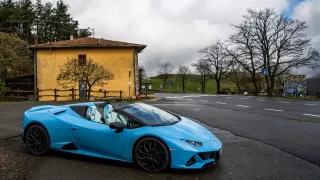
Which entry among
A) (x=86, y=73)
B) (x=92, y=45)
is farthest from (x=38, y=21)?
(x=86, y=73)

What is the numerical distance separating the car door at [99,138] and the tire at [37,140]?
27.9 inches

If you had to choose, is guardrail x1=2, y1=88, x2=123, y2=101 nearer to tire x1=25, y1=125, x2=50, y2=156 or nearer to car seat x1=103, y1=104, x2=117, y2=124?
tire x1=25, y1=125, x2=50, y2=156

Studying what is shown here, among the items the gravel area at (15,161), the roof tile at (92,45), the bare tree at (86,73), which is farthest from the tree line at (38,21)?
the gravel area at (15,161)

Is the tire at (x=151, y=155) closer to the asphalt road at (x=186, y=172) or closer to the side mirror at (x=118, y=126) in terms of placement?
the asphalt road at (x=186, y=172)

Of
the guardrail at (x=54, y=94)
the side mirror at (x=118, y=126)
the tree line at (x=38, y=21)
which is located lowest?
the guardrail at (x=54, y=94)

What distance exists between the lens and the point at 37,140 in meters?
6.25

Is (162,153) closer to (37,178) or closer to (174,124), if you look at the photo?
(174,124)

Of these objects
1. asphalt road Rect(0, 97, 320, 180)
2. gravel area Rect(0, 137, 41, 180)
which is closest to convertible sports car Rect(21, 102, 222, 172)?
asphalt road Rect(0, 97, 320, 180)

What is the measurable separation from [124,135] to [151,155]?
1.98ft

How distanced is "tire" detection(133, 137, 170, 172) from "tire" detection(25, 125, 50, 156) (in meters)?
2.05

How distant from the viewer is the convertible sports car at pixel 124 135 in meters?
5.05

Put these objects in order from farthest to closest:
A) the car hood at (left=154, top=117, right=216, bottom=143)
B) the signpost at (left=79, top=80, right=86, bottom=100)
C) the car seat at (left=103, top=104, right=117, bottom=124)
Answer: the signpost at (left=79, top=80, right=86, bottom=100) → the car seat at (left=103, top=104, right=117, bottom=124) → the car hood at (left=154, top=117, right=216, bottom=143)

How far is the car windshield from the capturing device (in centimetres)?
559

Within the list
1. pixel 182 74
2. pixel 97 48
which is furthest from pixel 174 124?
pixel 182 74
